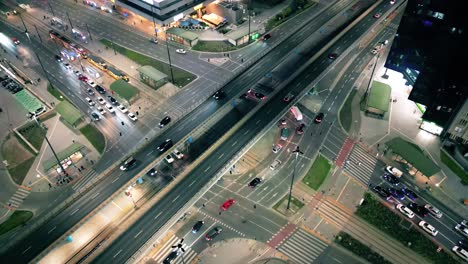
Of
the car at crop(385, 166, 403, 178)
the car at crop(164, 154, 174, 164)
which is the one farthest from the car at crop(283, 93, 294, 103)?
the car at crop(164, 154, 174, 164)

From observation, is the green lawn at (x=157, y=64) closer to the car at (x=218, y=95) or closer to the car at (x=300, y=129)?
the car at (x=218, y=95)

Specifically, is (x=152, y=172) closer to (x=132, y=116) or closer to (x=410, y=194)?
(x=132, y=116)

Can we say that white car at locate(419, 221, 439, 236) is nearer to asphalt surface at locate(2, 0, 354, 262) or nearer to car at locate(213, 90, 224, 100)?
asphalt surface at locate(2, 0, 354, 262)

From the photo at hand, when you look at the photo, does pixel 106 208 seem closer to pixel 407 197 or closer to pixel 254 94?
pixel 254 94

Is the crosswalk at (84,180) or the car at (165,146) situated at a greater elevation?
the car at (165,146)

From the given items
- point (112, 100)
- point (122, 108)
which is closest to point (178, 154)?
point (122, 108)

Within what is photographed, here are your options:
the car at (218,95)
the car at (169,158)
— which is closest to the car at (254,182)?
the car at (169,158)
